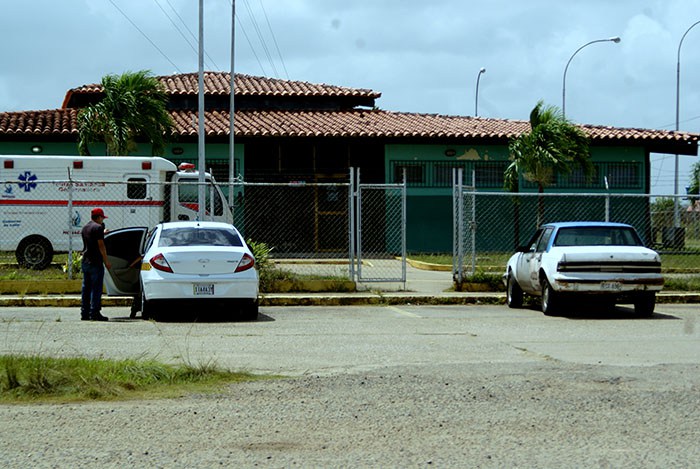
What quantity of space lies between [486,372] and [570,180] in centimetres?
2537

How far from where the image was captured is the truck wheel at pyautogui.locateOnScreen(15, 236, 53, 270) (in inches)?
943

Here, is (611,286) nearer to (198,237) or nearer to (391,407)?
(198,237)

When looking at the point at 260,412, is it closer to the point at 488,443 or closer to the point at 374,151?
the point at 488,443

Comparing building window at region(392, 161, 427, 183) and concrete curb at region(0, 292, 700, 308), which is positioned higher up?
building window at region(392, 161, 427, 183)

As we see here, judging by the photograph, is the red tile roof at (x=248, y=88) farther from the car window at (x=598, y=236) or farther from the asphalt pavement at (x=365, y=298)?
the car window at (x=598, y=236)

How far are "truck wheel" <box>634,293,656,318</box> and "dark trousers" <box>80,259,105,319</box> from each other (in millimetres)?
8102

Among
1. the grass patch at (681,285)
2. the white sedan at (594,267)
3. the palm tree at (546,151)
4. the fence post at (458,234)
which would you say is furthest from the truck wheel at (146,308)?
the palm tree at (546,151)

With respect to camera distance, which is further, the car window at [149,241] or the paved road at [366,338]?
the car window at [149,241]

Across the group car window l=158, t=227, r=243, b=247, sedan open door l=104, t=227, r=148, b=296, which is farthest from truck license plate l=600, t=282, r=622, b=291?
sedan open door l=104, t=227, r=148, b=296

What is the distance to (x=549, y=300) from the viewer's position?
1538 cm

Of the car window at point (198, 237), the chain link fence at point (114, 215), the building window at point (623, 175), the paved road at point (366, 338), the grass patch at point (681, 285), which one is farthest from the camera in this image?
the building window at point (623, 175)

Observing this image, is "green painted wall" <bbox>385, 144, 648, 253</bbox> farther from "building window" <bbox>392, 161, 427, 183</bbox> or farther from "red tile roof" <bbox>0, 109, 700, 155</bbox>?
"red tile roof" <bbox>0, 109, 700, 155</bbox>

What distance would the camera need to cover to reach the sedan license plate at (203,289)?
14.2m

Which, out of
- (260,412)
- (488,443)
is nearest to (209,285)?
(260,412)
